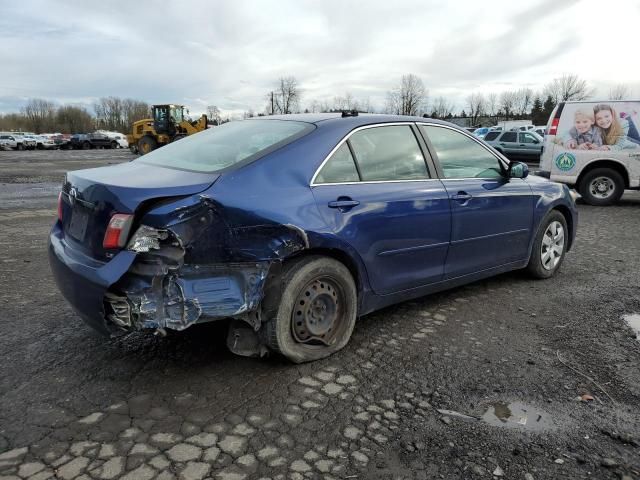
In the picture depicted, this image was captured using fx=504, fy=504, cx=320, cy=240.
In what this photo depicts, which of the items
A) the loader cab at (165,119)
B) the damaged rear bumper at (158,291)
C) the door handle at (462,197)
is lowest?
the damaged rear bumper at (158,291)

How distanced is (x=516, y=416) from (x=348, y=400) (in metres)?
0.90

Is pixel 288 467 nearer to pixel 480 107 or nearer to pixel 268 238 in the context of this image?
pixel 268 238

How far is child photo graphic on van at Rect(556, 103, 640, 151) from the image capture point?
10.2 meters

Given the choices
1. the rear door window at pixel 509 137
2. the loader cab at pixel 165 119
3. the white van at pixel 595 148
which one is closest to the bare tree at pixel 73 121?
the loader cab at pixel 165 119

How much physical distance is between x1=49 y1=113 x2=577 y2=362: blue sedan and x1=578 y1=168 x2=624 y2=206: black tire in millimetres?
7693

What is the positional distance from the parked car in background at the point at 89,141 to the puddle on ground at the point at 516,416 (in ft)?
183

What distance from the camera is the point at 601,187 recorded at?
11.0m

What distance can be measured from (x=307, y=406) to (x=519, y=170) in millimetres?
3068

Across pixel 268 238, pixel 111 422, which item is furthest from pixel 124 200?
pixel 111 422

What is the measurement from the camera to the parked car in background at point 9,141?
46.2m

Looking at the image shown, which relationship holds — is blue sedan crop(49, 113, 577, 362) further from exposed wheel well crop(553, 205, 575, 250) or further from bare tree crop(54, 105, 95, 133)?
bare tree crop(54, 105, 95, 133)

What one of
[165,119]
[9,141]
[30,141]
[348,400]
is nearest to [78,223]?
[348,400]

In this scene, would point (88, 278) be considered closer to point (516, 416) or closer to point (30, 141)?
point (516, 416)

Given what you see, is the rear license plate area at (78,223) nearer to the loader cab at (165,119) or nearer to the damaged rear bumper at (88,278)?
the damaged rear bumper at (88,278)
